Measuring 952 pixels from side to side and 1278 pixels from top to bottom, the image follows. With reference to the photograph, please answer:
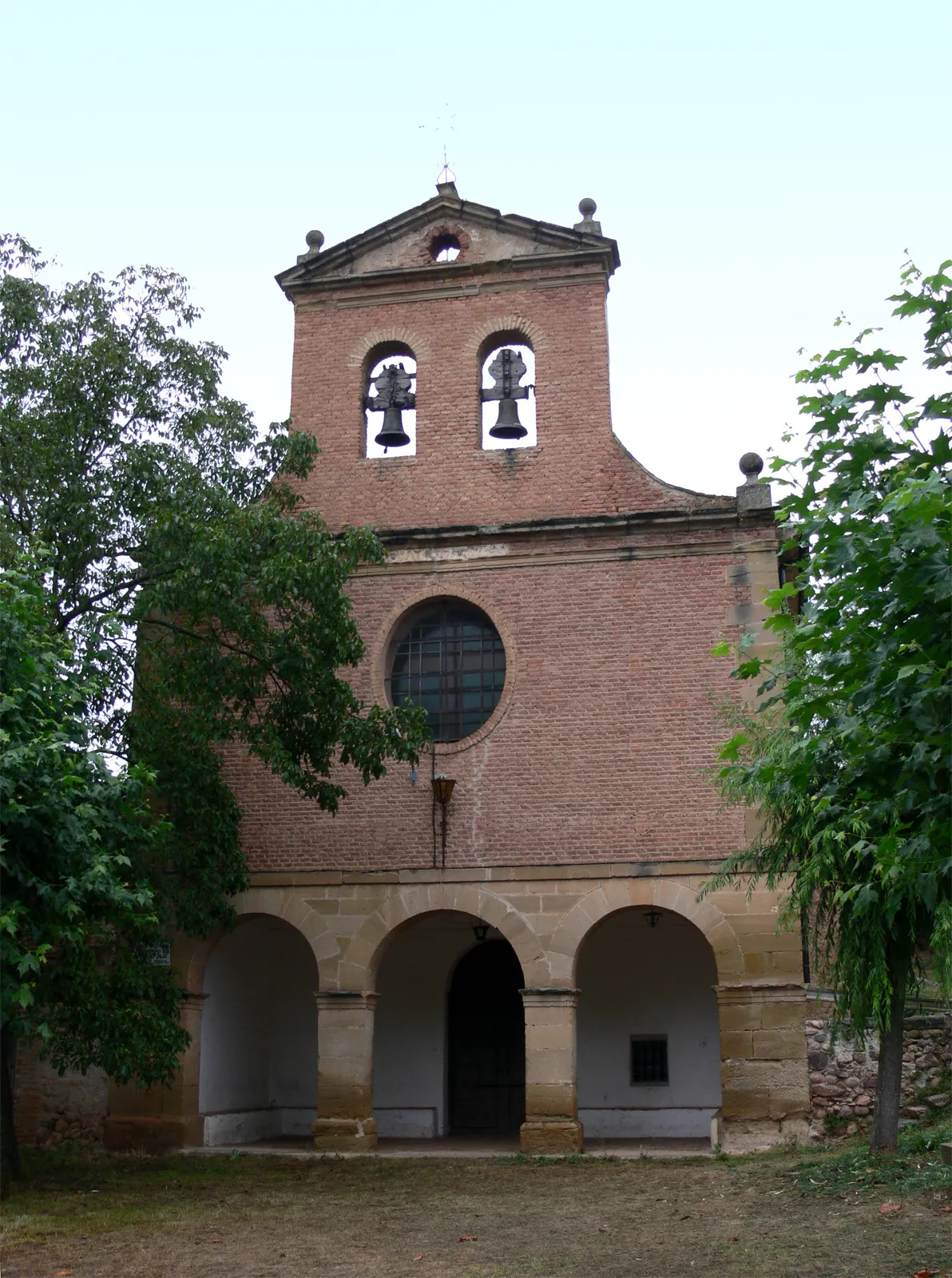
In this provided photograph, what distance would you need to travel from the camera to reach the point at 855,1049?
13500 millimetres

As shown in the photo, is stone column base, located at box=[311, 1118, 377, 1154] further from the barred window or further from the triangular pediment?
the triangular pediment

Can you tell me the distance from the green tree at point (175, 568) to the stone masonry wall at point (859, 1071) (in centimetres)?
510

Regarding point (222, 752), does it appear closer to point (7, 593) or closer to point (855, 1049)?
point (7, 593)

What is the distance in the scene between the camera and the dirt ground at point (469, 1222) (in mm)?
8445

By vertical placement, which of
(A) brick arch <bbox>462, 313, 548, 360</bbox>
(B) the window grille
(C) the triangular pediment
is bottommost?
(B) the window grille

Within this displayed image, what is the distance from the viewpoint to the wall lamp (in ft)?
49.1

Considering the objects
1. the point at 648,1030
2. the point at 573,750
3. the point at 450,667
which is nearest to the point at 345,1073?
the point at 648,1030

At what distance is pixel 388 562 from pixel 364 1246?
828 centimetres

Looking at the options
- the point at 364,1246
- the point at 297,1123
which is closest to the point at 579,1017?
the point at 297,1123

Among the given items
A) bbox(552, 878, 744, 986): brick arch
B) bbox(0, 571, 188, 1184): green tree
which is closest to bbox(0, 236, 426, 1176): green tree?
bbox(0, 571, 188, 1184): green tree

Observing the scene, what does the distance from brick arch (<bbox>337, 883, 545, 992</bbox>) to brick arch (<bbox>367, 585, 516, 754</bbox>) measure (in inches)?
61.7

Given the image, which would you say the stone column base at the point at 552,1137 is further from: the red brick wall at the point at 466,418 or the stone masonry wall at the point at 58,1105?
the red brick wall at the point at 466,418

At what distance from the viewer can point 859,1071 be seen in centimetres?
1370

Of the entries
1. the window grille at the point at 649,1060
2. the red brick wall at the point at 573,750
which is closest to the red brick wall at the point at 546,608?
the red brick wall at the point at 573,750
